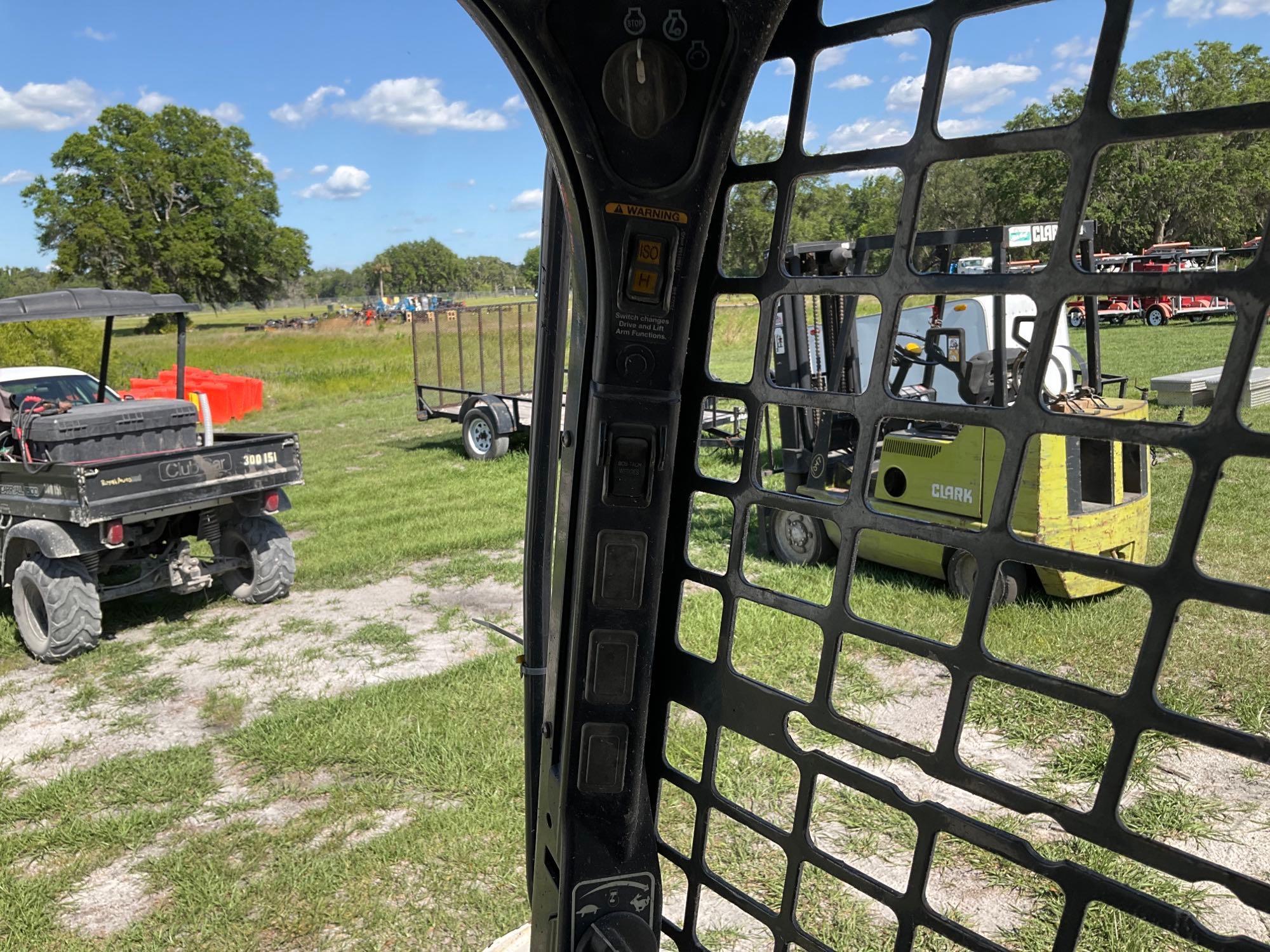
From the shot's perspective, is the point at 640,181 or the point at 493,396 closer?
the point at 640,181

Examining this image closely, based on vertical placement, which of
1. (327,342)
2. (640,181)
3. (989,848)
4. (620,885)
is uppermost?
(640,181)

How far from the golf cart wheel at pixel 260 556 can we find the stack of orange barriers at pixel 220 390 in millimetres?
11083

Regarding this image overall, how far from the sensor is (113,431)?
649 cm

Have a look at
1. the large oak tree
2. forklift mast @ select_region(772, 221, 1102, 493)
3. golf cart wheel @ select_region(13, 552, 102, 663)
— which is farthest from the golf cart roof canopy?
the large oak tree

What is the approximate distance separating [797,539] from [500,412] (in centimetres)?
645

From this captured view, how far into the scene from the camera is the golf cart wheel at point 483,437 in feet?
43.1

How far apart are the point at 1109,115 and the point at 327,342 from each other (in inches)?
1566

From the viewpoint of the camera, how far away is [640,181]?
133cm

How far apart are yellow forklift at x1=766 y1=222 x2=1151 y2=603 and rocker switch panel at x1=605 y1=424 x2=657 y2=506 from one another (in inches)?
140

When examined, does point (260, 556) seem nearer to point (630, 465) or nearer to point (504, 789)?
point (504, 789)

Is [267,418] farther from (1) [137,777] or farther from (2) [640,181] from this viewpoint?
(2) [640,181]

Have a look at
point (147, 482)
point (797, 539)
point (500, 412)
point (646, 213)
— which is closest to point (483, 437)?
point (500, 412)

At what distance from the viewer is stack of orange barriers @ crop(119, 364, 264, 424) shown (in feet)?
58.9

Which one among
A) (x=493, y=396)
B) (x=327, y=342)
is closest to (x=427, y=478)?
(x=493, y=396)
